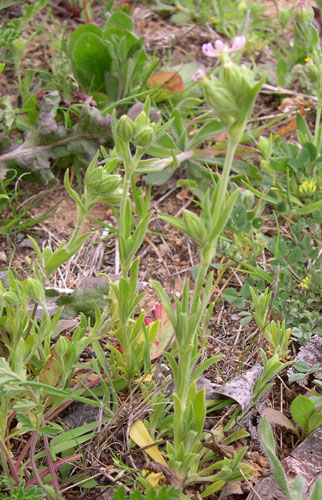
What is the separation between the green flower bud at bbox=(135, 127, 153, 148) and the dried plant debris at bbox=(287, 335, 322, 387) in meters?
0.81

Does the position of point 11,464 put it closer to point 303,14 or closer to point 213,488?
point 213,488

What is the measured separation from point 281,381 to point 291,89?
1.74 metres

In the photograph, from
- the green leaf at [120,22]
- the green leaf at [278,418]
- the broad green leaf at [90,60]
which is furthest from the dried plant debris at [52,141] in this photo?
the green leaf at [278,418]

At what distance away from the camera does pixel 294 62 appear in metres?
3.01

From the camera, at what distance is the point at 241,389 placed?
1.67 m

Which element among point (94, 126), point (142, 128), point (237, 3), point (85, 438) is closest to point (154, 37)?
point (237, 3)

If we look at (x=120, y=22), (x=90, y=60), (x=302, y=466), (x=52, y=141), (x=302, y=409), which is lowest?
(x=302, y=466)

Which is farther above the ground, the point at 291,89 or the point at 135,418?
the point at 291,89

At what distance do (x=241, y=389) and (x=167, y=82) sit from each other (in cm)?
157

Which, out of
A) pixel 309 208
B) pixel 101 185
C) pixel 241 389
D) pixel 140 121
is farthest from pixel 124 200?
pixel 309 208

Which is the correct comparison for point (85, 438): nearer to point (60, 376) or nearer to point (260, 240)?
point (60, 376)

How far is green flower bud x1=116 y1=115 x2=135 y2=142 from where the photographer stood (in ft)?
5.39

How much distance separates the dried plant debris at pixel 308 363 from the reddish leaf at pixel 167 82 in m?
1.39

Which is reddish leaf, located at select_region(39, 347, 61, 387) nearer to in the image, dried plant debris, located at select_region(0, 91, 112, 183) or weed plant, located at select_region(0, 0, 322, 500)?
weed plant, located at select_region(0, 0, 322, 500)
